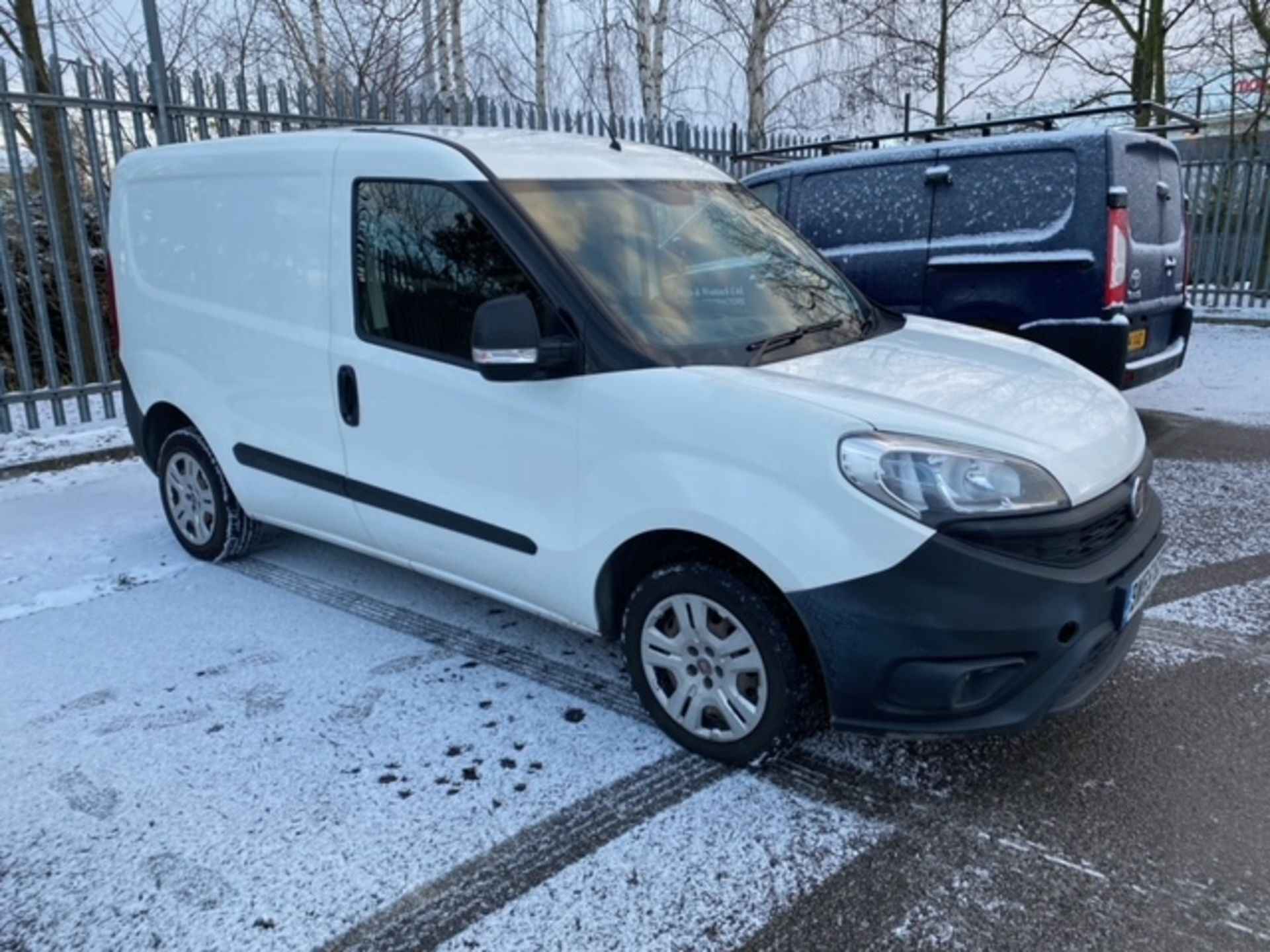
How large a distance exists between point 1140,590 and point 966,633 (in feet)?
2.40

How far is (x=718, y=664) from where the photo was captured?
2.86 metres

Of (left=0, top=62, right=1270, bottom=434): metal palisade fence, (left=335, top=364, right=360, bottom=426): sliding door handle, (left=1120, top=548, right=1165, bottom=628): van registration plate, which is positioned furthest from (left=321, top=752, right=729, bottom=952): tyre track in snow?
(left=0, top=62, right=1270, bottom=434): metal palisade fence

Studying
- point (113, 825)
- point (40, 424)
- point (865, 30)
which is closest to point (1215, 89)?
point (865, 30)

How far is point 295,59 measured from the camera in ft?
45.9

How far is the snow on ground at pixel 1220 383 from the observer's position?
7.74 m

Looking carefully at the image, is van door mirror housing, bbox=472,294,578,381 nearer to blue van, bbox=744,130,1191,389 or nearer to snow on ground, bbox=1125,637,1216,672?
snow on ground, bbox=1125,637,1216,672

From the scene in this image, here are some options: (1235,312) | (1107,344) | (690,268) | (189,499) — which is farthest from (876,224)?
(1235,312)

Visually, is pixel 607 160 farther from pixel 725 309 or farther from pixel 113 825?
pixel 113 825

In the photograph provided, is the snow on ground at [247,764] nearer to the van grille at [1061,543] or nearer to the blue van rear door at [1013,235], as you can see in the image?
the van grille at [1061,543]

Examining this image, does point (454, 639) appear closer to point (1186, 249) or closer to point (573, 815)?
point (573, 815)

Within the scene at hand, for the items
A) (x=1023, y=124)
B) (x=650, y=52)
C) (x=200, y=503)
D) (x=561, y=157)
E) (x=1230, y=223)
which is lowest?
(x=200, y=503)

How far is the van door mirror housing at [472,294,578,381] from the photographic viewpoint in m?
2.90

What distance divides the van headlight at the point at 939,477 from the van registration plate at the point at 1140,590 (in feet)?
1.35

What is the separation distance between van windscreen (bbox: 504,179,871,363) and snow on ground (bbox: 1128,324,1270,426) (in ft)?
16.8
